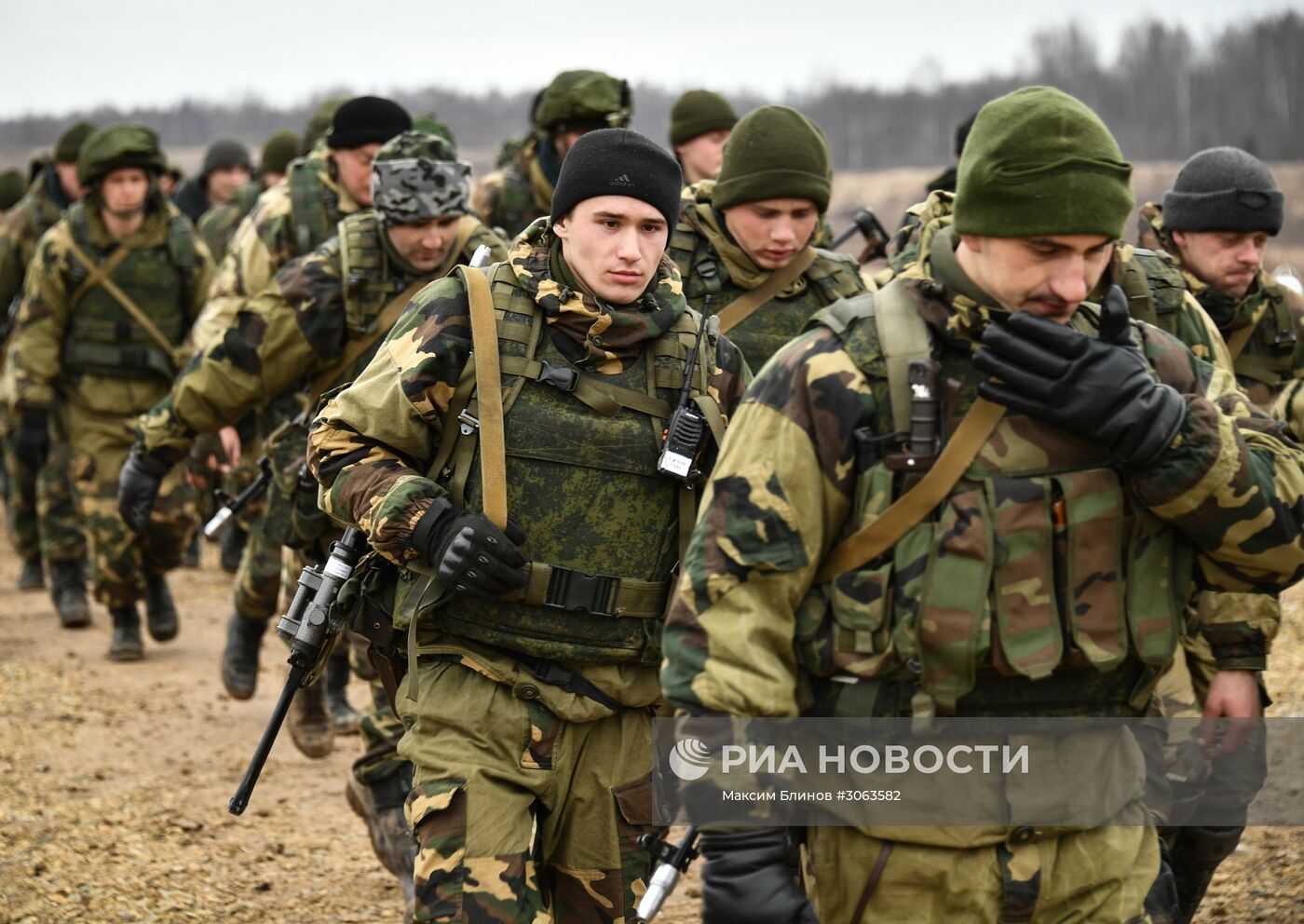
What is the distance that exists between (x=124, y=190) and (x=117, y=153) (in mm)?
252

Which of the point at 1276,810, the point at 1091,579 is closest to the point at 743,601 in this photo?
the point at 1091,579

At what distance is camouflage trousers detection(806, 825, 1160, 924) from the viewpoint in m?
3.37

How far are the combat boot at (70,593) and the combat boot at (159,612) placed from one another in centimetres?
88

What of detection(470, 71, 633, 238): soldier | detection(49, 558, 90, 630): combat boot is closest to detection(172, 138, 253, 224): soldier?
detection(49, 558, 90, 630): combat boot

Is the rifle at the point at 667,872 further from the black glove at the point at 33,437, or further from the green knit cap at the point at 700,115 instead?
the black glove at the point at 33,437

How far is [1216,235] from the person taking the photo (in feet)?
20.1

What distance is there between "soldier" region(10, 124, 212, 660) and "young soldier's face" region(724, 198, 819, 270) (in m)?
4.95

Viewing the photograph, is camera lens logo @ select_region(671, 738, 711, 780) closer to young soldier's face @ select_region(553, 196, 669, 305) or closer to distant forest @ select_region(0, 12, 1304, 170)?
young soldier's face @ select_region(553, 196, 669, 305)

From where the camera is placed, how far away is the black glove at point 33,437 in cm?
1182

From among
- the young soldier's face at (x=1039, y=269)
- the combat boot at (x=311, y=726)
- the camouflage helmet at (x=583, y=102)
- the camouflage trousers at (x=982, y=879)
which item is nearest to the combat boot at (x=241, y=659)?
the combat boot at (x=311, y=726)

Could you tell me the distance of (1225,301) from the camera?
620 cm

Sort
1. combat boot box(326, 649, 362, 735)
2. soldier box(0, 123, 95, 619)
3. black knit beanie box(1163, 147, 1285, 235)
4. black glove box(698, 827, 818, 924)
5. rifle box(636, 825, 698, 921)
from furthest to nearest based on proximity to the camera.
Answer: soldier box(0, 123, 95, 619)
combat boot box(326, 649, 362, 735)
black knit beanie box(1163, 147, 1285, 235)
rifle box(636, 825, 698, 921)
black glove box(698, 827, 818, 924)

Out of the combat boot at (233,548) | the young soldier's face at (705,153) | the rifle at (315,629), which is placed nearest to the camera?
the rifle at (315,629)

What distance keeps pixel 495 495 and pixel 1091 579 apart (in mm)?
1578
